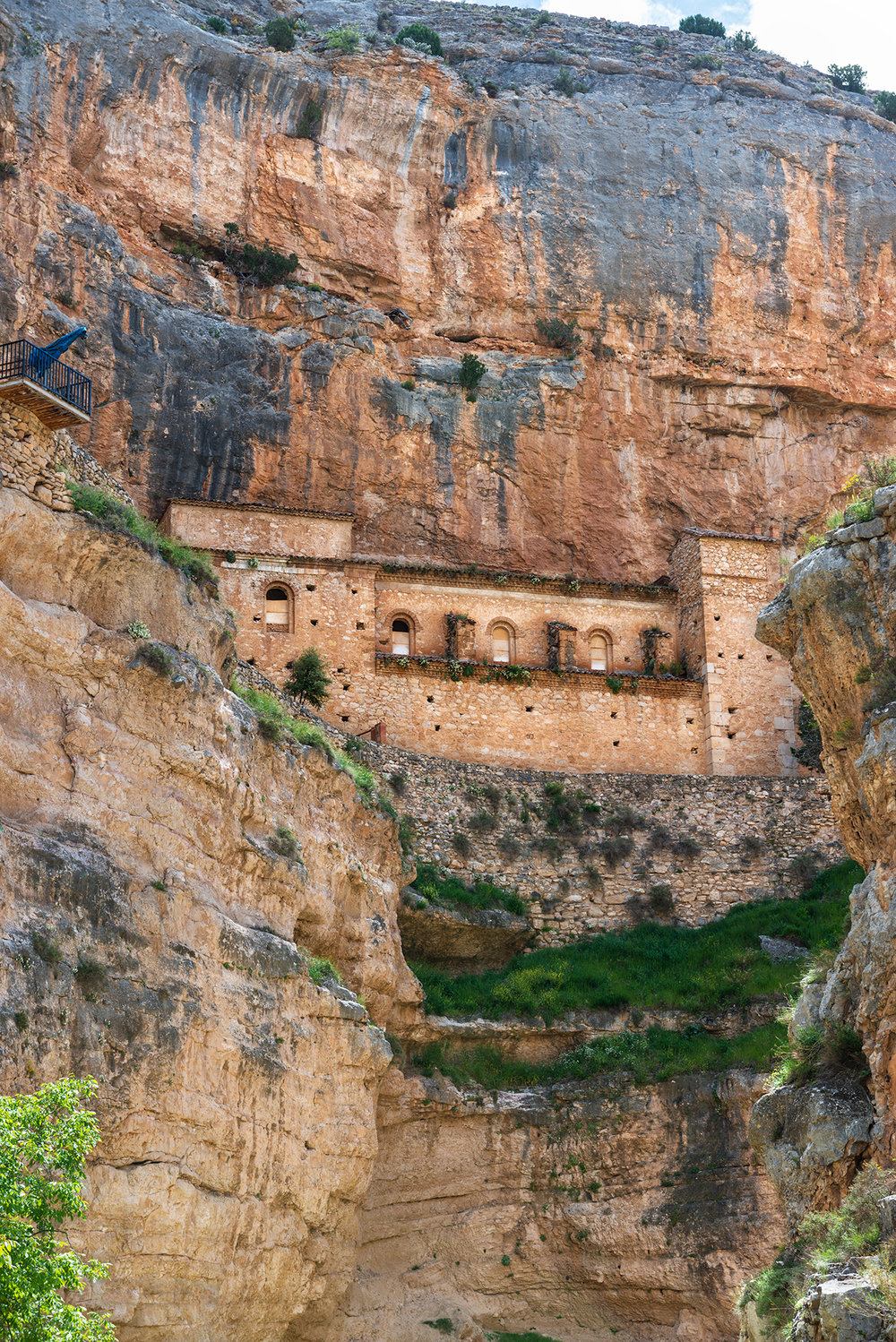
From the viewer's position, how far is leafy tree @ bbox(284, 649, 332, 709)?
35781 mm

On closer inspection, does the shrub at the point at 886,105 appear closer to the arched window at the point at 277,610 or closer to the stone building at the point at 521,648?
the stone building at the point at 521,648

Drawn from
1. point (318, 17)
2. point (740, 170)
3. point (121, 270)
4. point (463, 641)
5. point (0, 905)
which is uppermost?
point (318, 17)

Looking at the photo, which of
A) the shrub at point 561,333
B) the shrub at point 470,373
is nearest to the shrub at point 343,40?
the shrub at point 561,333

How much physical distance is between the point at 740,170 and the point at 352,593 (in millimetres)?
20269

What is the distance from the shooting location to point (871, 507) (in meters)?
18.6

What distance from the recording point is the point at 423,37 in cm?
4778

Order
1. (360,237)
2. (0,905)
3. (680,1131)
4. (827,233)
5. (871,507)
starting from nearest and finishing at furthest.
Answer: (0,905) < (871,507) < (680,1131) < (360,237) < (827,233)

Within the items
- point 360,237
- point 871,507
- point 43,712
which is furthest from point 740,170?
point 43,712

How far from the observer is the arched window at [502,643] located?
40719 millimetres

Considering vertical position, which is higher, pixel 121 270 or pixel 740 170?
pixel 740 170

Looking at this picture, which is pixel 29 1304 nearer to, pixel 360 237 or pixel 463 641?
pixel 463 641

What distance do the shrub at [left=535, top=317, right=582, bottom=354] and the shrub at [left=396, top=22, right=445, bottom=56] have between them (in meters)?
10.3

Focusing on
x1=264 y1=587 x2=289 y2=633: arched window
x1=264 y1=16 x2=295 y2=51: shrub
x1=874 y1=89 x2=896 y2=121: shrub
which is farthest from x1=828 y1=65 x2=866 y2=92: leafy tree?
x1=264 y1=587 x2=289 y2=633: arched window

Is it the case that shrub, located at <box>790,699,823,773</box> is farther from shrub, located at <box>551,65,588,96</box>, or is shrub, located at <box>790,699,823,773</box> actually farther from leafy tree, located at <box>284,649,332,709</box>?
shrub, located at <box>551,65,588,96</box>
